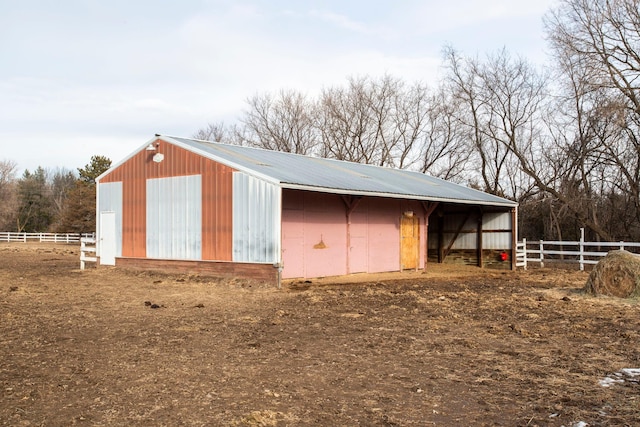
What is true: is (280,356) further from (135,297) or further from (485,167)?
(485,167)

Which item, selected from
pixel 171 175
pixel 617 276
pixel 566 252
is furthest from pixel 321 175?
pixel 566 252

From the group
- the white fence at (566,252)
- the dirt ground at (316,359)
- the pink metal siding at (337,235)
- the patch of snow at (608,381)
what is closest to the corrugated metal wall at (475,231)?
the white fence at (566,252)

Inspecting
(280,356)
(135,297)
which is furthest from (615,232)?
(280,356)

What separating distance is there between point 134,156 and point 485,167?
22.9 meters

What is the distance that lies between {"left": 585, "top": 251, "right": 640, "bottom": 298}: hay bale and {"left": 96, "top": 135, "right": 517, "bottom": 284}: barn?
6.11 metres

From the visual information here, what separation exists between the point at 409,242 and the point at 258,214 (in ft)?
23.2

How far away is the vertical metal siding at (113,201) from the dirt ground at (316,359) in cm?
658

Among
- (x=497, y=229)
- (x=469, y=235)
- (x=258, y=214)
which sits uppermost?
(x=258, y=214)

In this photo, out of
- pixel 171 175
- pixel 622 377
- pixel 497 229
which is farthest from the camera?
pixel 497 229

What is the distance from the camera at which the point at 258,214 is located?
1487cm

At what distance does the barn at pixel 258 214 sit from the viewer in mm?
15055

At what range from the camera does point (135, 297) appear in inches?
496

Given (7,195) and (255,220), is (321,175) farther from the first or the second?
(7,195)

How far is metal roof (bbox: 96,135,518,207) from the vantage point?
15164 millimetres
